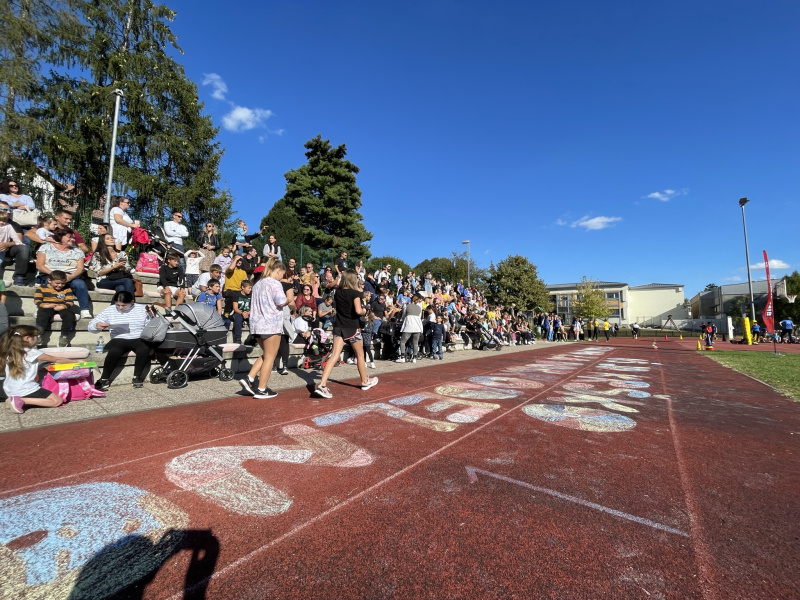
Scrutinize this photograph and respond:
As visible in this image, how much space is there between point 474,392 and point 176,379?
16.6 ft

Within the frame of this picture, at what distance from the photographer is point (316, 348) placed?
8.66 meters

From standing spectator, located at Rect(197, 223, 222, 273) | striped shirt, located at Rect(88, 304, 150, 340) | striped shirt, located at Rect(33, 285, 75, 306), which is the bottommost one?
striped shirt, located at Rect(88, 304, 150, 340)

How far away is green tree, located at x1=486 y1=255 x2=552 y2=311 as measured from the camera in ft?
125

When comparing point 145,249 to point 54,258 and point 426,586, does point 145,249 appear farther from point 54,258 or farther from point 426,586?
point 426,586

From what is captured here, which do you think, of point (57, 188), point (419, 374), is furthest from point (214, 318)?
point (57, 188)

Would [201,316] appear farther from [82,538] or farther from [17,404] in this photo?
[82,538]

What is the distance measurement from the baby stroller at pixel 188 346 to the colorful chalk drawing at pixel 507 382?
5.13 m

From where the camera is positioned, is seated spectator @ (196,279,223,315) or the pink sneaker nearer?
the pink sneaker

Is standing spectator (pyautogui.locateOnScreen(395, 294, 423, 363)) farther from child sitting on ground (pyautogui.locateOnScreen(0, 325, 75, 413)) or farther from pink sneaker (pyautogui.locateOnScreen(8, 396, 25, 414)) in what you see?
pink sneaker (pyautogui.locateOnScreen(8, 396, 25, 414))

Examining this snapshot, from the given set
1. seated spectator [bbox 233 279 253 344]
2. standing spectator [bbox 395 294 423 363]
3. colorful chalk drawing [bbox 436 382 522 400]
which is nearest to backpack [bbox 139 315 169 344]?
seated spectator [bbox 233 279 253 344]

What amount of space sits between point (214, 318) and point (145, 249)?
6.63 m

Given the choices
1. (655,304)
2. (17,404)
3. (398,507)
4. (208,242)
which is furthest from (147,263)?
(655,304)

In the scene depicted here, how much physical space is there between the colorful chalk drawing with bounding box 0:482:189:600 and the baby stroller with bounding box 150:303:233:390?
3662 mm

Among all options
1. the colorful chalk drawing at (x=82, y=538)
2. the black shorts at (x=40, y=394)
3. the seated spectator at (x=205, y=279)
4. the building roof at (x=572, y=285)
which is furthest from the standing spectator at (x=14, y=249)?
the building roof at (x=572, y=285)
